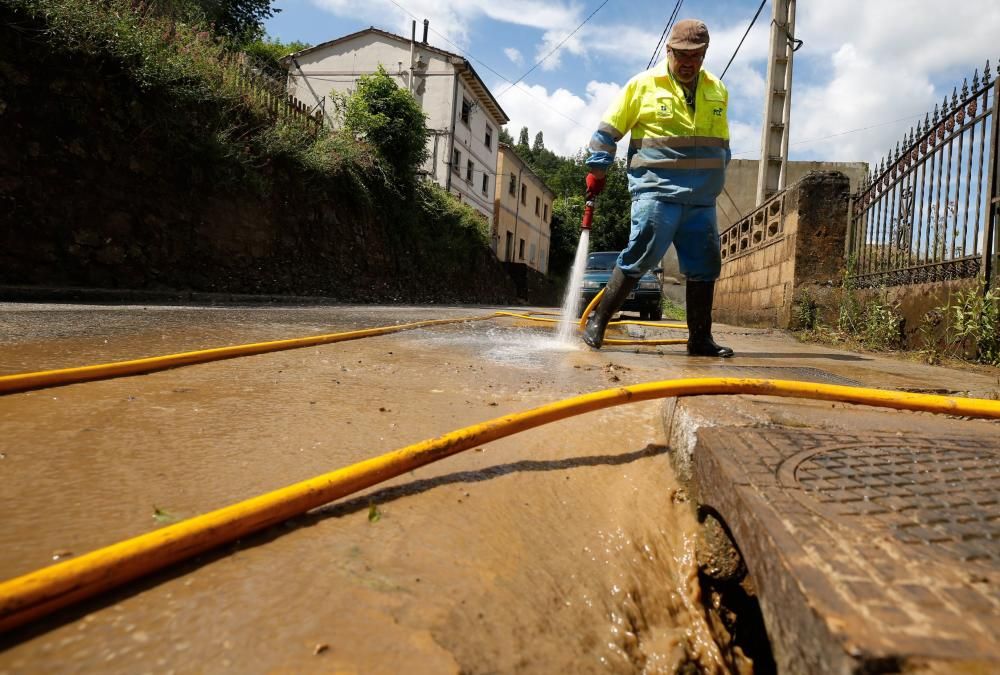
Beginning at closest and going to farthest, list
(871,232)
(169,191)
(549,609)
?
(549,609)
(871,232)
(169,191)

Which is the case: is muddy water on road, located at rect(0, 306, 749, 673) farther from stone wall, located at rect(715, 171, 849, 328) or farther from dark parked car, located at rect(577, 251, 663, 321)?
dark parked car, located at rect(577, 251, 663, 321)

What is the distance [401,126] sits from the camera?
47.3 feet

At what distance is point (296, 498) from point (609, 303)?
2850 millimetres

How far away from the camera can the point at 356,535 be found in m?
1.05

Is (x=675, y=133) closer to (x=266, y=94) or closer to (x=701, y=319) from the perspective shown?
(x=701, y=319)

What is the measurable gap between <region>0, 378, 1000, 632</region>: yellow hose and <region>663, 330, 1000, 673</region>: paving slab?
0.25ft

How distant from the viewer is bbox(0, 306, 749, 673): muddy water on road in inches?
30.9

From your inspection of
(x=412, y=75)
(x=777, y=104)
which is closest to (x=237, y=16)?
(x=412, y=75)

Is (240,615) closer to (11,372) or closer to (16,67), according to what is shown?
(11,372)

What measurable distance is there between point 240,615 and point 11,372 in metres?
1.98

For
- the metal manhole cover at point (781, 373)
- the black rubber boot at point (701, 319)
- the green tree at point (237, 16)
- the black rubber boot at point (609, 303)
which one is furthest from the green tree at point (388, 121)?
the metal manhole cover at point (781, 373)

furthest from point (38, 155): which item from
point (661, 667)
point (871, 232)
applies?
point (871, 232)

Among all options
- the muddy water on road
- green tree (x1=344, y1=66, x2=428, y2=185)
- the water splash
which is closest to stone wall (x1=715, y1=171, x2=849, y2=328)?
the water splash

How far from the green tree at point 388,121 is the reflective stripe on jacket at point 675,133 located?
12.0 meters
